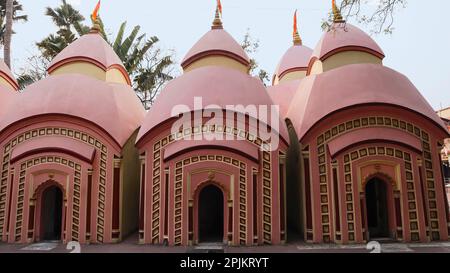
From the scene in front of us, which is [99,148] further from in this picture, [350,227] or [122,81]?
[350,227]

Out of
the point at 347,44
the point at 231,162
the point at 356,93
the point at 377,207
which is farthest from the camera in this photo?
the point at 347,44

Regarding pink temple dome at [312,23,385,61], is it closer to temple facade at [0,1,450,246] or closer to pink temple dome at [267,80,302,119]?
temple facade at [0,1,450,246]

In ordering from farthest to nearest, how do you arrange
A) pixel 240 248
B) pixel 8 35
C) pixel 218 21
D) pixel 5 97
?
pixel 8 35 → pixel 218 21 → pixel 5 97 → pixel 240 248

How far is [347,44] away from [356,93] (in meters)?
2.00

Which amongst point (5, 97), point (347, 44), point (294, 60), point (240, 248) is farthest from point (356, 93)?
point (5, 97)

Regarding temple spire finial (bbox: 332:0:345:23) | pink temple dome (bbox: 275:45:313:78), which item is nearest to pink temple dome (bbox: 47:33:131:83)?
pink temple dome (bbox: 275:45:313:78)

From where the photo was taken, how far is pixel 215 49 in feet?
34.0

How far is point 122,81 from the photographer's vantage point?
39.7 ft

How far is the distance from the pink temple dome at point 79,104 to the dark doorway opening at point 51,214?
7.43 ft

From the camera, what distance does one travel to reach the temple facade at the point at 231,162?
841 centimetres

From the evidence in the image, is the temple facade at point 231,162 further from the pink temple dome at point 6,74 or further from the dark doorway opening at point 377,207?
the pink temple dome at point 6,74

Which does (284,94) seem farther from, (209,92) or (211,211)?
(211,211)

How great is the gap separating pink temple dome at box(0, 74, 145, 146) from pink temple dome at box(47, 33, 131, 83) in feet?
3.29

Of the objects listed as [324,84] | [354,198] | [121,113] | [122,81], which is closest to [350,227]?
[354,198]
